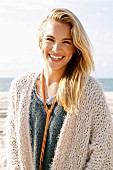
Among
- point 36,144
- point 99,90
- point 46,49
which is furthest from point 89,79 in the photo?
point 36,144

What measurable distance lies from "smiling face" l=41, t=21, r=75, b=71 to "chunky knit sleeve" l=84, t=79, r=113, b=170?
0.26 meters

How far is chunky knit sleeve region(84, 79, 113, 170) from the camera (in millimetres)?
3104

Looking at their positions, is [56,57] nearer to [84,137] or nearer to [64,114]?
[64,114]

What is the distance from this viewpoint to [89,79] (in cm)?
313

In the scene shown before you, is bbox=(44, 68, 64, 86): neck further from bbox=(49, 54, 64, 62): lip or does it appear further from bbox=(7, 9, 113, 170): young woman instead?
bbox=(49, 54, 64, 62): lip

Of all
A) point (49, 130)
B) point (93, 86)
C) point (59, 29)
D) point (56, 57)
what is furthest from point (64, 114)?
point (59, 29)

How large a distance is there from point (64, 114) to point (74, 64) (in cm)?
33

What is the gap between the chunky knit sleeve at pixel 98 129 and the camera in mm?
3104

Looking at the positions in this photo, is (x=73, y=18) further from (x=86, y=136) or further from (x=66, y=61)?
(x=86, y=136)

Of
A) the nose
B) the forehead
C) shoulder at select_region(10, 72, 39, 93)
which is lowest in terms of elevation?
shoulder at select_region(10, 72, 39, 93)

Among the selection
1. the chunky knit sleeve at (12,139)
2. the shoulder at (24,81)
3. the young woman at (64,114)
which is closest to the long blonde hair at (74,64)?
the young woman at (64,114)

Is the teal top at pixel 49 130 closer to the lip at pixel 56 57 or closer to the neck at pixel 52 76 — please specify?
the neck at pixel 52 76

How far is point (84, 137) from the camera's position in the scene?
3107 millimetres

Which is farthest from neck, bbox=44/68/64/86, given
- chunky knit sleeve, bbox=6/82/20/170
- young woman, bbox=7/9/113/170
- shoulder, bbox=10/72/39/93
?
chunky knit sleeve, bbox=6/82/20/170
